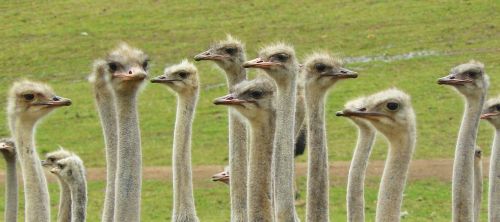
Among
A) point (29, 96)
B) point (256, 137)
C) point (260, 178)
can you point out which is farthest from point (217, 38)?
point (260, 178)

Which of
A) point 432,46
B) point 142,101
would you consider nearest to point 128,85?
point 142,101

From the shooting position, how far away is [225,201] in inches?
785

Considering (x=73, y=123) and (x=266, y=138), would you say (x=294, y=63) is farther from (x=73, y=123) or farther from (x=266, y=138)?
(x=73, y=123)

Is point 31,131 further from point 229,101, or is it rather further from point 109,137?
point 229,101

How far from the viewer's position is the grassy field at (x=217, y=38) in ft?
76.9

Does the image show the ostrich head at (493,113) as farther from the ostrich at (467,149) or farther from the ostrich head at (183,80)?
the ostrich head at (183,80)

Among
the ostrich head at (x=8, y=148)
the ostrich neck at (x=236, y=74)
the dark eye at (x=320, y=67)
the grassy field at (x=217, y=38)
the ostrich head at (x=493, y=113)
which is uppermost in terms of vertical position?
the grassy field at (x=217, y=38)

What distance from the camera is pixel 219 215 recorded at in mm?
19078

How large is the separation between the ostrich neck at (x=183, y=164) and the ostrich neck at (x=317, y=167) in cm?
134

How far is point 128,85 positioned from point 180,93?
2.86 meters

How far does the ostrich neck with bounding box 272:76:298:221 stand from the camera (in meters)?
9.08

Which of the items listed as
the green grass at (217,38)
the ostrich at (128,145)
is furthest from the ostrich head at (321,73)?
the green grass at (217,38)

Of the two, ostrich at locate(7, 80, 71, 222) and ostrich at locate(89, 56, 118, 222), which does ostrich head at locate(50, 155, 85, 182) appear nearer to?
ostrich at locate(89, 56, 118, 222)

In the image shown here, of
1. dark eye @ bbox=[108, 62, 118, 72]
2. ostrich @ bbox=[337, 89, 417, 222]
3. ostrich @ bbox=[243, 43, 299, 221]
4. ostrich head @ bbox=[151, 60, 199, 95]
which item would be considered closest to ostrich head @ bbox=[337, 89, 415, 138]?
ostrich @ bbox=[337, 89, 417, 222]
